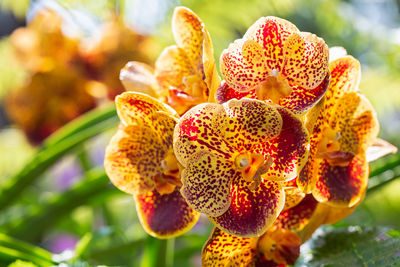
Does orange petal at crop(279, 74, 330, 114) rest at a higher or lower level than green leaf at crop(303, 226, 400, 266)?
higher

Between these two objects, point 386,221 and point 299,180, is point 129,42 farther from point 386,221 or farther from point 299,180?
point 386,221

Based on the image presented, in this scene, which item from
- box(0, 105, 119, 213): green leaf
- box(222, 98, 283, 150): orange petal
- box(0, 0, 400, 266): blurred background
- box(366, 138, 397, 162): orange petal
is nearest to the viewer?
box(222, 98, 283, 150): orange petal

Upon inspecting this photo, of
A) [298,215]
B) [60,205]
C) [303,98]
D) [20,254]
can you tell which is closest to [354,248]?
[298,215]

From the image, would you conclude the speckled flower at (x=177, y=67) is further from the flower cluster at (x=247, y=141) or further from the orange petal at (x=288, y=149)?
the orange petal at (x=288, y=149)

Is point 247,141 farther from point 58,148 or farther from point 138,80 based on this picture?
point 58,148

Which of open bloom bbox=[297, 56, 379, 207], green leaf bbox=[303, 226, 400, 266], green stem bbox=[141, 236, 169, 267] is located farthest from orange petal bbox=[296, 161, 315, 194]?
green stem bbox=[141, 236, 169, 267]

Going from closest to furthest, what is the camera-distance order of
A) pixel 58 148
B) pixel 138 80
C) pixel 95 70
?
pixel 138 80, pixel 58 148, pixel 95 70

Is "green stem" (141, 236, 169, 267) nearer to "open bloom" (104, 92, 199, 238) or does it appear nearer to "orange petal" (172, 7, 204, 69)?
"open bloom" (104, 92, 199, 238)

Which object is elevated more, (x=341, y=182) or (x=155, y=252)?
(x=341, y=182)

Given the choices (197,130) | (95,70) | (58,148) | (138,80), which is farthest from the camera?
(95,70)
